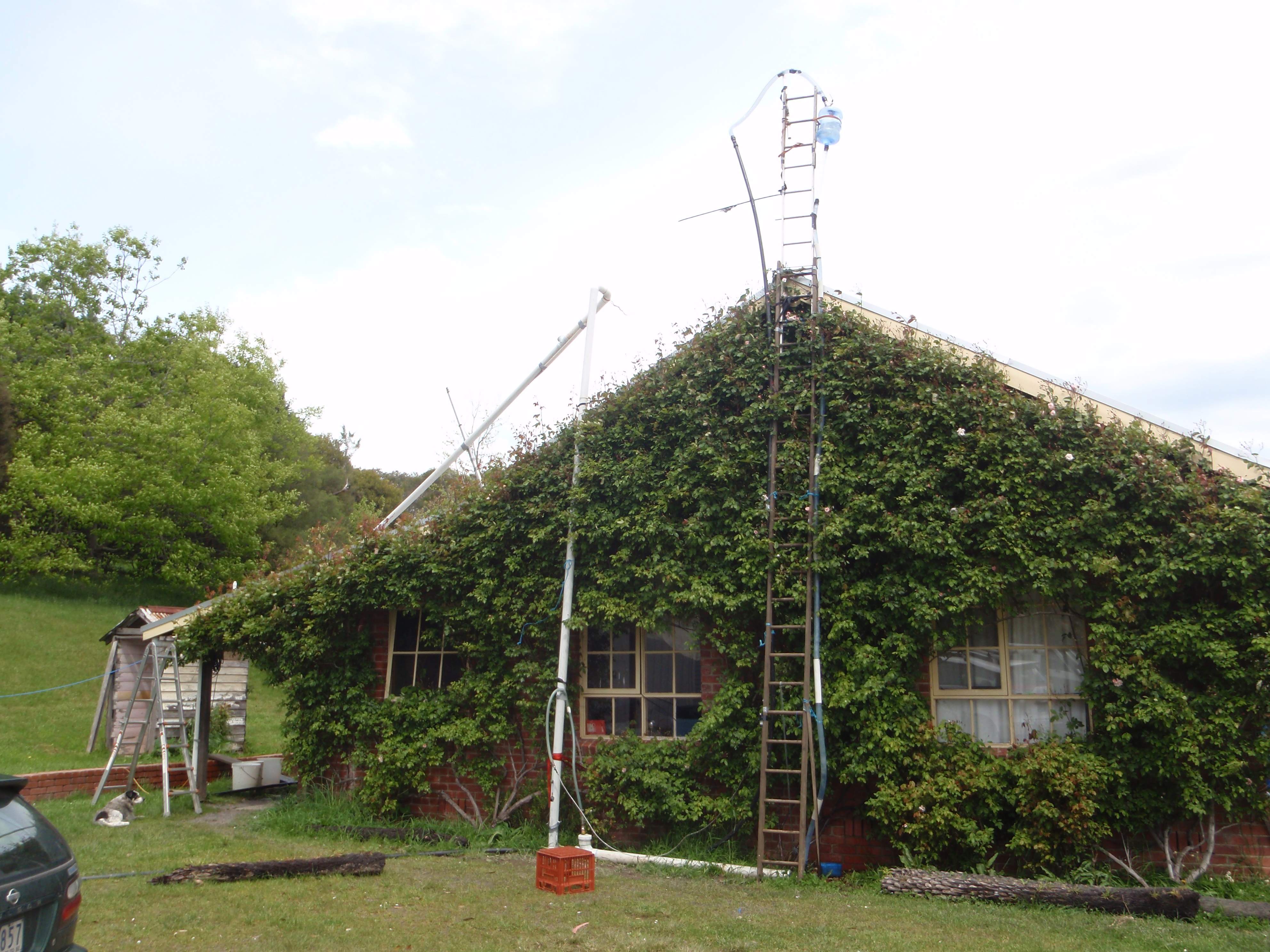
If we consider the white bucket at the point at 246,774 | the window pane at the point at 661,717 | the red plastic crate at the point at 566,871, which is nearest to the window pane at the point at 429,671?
the window pane at the point at 661,717

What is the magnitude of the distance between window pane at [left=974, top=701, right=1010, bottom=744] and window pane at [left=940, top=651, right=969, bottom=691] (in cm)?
28

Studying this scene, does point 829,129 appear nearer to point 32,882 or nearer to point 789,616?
point 789,616

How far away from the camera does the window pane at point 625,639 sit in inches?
400

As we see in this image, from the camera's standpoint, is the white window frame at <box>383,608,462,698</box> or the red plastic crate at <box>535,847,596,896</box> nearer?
the red plastic crate at <box>535,847,596,896</box>

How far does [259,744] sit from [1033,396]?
54.8 ft

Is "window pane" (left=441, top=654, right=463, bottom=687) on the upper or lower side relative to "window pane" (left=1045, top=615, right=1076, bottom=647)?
lower

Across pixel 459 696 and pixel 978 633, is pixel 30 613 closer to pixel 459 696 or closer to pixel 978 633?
pixel 459 696

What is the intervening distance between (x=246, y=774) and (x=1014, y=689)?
10.8m

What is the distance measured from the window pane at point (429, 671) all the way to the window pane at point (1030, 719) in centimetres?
652

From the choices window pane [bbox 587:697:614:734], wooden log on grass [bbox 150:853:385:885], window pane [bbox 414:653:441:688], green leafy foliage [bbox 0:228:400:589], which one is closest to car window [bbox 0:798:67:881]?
wooden log on grass [bbox 150:853:385:885]

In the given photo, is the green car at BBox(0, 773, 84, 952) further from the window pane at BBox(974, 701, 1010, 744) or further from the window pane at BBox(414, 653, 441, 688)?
the window pane at BBox(974, 701, 1010, 744)

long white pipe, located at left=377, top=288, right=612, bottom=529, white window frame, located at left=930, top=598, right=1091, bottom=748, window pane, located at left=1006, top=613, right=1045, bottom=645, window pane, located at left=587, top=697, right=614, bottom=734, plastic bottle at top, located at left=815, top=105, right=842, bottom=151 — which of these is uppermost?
plastic bottle at top, located at left=815, top=105, right=842, bottom=151

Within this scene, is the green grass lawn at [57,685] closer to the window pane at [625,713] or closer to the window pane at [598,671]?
the window pane at [598,671]

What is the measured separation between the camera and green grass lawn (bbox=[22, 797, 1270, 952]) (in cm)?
585
